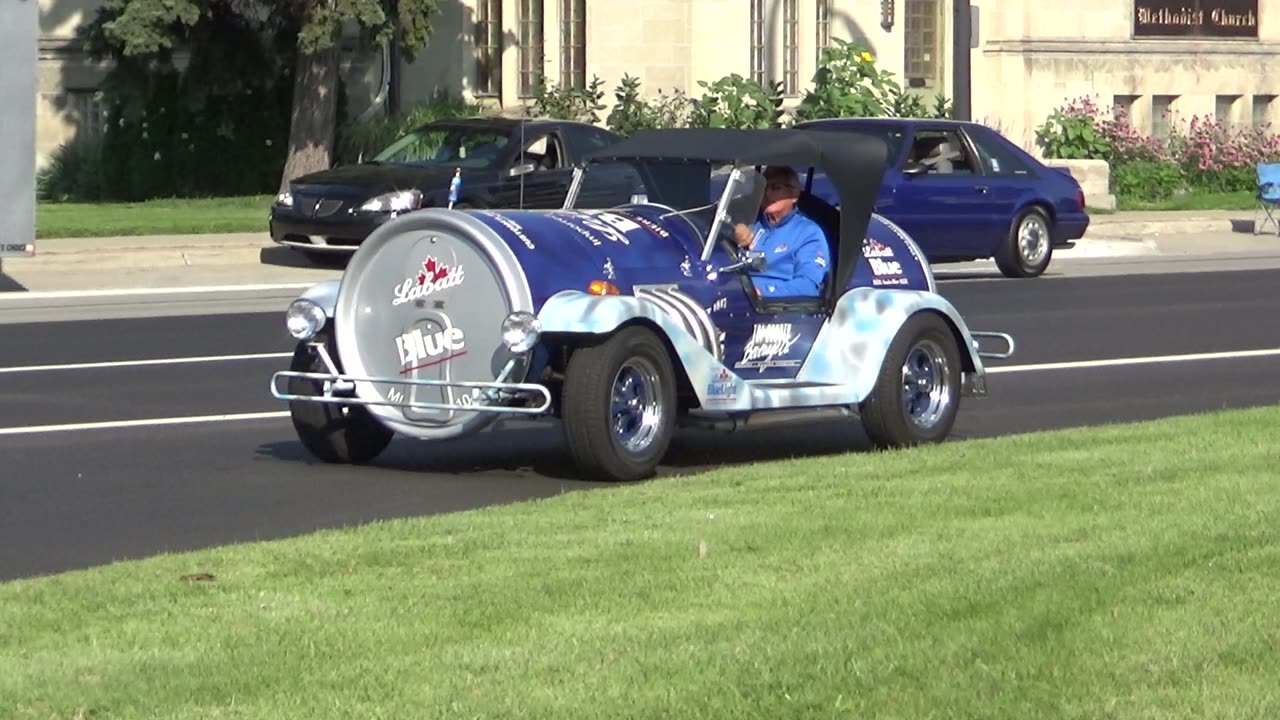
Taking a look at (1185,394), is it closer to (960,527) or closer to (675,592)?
(960,527)

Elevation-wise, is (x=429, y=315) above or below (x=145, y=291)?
above

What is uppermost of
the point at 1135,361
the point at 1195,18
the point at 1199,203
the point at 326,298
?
the point at 1195,18

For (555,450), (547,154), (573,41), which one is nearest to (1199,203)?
(573,41)

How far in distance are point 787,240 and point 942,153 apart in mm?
11468

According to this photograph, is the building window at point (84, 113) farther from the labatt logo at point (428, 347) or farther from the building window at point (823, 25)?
the labatt logo at point (428, 347)

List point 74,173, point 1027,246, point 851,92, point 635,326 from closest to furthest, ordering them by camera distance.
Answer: point 635,326, point 1027,246, point 851,92, point 74,173

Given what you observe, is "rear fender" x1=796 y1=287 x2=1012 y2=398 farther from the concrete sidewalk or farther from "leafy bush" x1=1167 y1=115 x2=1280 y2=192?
"leafy bush" x1=1167 y1=115 x2=1280 y2=192

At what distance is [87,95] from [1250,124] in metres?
18.9

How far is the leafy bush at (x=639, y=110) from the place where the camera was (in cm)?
3073

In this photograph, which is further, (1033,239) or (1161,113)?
(1161,113)

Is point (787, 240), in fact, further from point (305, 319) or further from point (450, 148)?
point (450, 148)

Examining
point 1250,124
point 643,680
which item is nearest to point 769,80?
point 1250,124

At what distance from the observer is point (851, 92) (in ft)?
99.0

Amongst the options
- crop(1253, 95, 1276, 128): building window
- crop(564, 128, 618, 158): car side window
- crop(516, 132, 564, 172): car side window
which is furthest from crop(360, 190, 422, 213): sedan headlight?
crop(1253, 95, 1276, 128): building window
